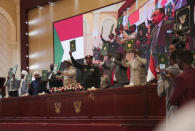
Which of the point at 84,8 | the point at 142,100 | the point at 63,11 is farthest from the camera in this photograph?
the point at 63,11

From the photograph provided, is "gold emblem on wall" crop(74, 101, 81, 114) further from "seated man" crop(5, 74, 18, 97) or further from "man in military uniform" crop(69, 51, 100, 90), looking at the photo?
"seated man" crop(5, 74, 18, 97)

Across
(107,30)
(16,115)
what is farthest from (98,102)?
(107,30)

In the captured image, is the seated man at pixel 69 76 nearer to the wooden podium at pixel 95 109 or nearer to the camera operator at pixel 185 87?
the wooden podium at pixel 95 109

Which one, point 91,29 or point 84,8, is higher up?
point 84,8

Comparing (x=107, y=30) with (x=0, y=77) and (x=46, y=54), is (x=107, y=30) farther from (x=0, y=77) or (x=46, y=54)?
(x=0, y=77)

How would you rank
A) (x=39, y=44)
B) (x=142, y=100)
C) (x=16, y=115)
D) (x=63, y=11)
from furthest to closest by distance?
(x=39, y=44) < (x=63, y=11) < (x=16, y=115) < (x=142, y=100)

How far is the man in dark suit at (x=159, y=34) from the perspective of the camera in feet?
28.1

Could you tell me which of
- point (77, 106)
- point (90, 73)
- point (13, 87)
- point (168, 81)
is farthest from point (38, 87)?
point (168, 81)

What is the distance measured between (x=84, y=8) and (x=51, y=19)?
1.96 m

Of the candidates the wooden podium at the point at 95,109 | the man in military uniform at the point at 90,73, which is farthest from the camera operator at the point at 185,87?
the man in military uniform at the point at 90,73

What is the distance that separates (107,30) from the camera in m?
11.3

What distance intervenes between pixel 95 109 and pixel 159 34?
3313 mm

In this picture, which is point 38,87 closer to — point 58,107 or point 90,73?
point 58,107

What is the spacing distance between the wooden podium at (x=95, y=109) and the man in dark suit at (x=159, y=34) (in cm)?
287
